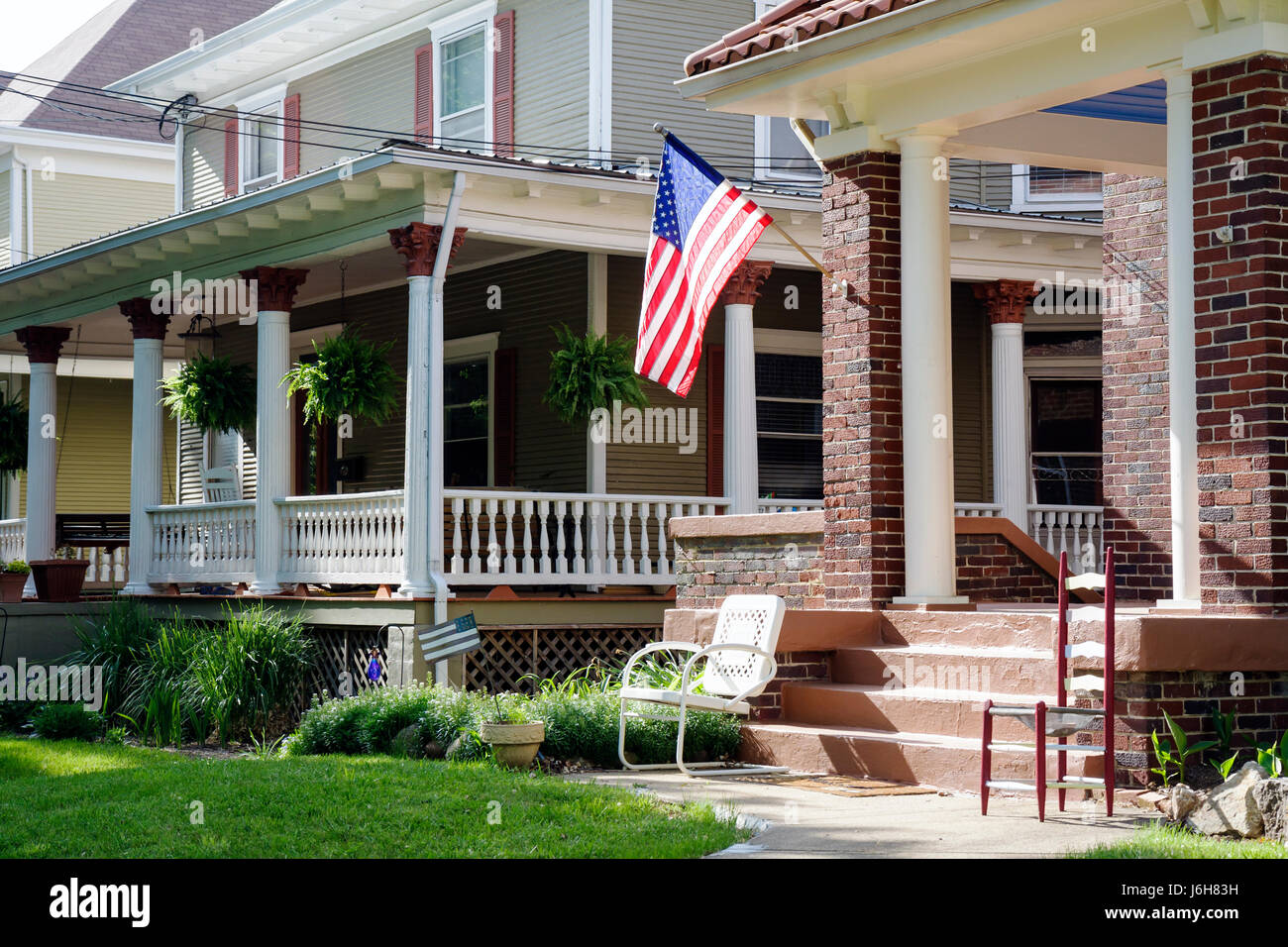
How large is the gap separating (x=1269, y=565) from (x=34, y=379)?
567 inches

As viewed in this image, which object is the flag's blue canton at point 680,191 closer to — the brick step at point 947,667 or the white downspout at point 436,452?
the brick step at point 947,667

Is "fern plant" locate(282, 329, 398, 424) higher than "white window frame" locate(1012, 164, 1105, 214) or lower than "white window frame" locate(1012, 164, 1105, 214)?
lower

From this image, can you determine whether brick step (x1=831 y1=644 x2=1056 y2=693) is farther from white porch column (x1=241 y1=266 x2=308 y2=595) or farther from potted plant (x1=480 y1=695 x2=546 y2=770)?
white porch column (x1=241 y1=266 x2=308 y2=595)

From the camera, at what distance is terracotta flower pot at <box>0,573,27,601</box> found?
17.8 meters

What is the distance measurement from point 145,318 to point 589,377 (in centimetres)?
526

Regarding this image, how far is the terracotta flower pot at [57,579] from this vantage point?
16.8m

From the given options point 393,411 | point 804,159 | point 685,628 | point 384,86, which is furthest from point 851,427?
point 384,86

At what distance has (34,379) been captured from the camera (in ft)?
59.4

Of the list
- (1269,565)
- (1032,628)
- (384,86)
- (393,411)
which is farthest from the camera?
(384,86)

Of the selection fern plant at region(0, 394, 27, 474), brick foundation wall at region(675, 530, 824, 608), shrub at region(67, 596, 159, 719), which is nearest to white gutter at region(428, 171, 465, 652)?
brick foundation wall at region(675, 530, 824, 608)

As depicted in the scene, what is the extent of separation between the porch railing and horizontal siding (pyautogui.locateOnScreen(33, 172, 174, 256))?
10645 mm

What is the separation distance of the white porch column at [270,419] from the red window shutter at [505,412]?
2495mm

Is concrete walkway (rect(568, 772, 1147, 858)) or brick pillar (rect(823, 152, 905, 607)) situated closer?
concrete walkway (rect(568, 772, 1147, 858))
